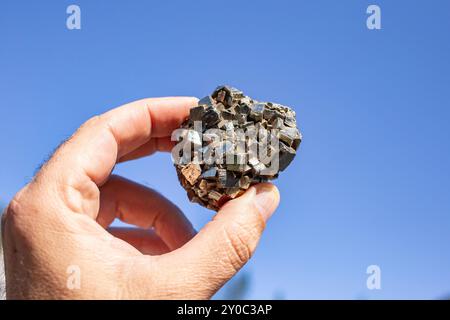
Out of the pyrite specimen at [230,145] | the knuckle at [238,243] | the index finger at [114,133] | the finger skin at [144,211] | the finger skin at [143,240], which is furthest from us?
the finger skin at [143,240]

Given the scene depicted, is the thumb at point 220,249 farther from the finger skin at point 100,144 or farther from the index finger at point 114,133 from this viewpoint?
the index finger at point 114,133

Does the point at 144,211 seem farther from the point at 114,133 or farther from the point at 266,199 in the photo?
the point at 266,199

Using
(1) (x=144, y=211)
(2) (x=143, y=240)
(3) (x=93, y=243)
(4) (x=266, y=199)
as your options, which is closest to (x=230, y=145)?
(4) (x=266, y=199)

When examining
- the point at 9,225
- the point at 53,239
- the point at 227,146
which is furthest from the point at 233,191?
the point at 9,225

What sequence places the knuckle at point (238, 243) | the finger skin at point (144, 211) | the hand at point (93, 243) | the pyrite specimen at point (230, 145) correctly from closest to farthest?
the hand at point (93, 243) → the knuckle at point (238, 243) → the pyrite specimen at point (230, 145) → the finger skin at point (144, 211)

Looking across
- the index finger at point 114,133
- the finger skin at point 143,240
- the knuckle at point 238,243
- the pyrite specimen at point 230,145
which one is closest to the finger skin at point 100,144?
the index finger at point 114,133
